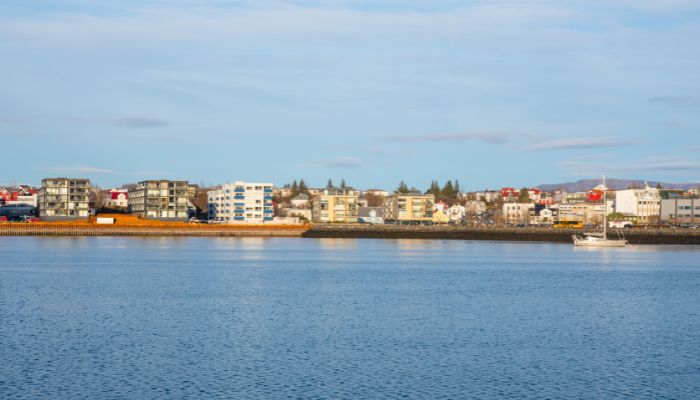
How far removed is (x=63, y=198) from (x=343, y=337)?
15835 centimetres

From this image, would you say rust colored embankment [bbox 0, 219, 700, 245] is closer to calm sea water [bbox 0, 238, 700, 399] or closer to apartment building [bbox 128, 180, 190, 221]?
apartment building [bbox 128, 180, 190, 221]

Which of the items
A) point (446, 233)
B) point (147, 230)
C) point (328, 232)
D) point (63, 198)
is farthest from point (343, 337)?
point (63, 198)

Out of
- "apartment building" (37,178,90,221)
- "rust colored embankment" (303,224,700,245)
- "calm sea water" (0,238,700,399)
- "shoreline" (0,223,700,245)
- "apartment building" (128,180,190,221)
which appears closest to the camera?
"calm sea water" (0,238,700,399)

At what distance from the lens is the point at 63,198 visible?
603 ft

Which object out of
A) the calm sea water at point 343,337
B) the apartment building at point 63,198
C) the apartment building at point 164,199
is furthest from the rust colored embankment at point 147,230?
the calm sea water at point 343,337

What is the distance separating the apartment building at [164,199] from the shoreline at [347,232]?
12481 millimetres

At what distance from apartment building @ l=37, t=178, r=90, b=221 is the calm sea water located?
387 ft

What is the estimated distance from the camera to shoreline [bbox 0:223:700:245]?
167 metres

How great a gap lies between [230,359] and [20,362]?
7184mm

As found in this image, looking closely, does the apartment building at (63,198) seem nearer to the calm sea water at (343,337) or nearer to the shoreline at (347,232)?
the shoreline at (347,232)

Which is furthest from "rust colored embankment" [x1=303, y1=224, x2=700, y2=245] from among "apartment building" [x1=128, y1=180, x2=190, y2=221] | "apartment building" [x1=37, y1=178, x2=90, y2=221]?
"apartment building" [x1=37, y1=178, x2=90, y2=221]

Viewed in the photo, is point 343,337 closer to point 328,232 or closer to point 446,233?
point 328,232

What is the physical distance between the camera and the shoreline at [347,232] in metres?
167

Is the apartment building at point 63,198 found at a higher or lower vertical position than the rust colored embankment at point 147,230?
higher
